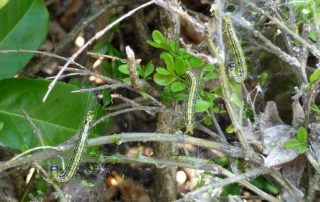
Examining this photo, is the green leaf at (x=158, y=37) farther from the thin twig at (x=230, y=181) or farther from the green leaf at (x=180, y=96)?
the thin twig at (x=230, y=181)

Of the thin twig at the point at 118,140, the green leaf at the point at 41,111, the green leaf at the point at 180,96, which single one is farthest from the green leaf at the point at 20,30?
the green leaf at the point at 180,96

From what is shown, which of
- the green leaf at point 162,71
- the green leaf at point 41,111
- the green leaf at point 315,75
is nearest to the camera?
the green leaf at point 315,75

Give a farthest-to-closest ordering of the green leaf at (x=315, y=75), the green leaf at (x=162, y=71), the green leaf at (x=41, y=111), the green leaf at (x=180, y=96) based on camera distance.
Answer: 1. the green leaf at (x=41, y=111)
2. the green leaf at (x=180, y=96)
3. the green leaf at (x=162, y=71)
4. the green leaf at (x=315, y=75)

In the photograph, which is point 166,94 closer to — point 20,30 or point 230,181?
point 230,181

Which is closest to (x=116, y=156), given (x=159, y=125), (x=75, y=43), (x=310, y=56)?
(x=159, y=125)

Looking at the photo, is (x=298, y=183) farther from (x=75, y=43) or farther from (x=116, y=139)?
(x=75, y=43)

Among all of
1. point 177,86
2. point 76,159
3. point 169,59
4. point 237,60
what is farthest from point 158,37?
point 76,159

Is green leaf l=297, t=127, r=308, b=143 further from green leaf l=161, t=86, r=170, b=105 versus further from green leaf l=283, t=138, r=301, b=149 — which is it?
green leaf l=161, t=86, r=170, b=105
